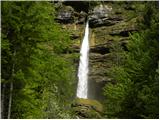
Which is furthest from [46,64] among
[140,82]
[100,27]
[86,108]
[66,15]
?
[66,15]

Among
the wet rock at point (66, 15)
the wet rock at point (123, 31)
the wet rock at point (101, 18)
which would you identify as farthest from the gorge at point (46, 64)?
the wet rock at point (66, 15)

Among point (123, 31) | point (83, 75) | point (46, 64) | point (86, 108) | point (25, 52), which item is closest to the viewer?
point (25, 52)

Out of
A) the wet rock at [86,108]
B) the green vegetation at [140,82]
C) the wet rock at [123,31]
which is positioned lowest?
the wet rock at [86,108]

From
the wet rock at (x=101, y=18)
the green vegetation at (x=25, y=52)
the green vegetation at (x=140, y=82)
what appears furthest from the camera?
the wet rock at (x=101, y=18)

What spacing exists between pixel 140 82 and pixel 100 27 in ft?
119

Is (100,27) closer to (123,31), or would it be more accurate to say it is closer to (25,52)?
(123,31)

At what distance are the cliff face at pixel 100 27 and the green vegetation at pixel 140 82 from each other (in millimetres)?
26556

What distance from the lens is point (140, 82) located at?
61.9ft

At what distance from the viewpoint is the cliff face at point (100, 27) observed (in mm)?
49656

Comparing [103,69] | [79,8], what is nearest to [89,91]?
[103,69]

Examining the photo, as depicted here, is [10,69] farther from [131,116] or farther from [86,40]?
[86,40]

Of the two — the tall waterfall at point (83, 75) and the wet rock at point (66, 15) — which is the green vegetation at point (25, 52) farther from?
the wet rock at point (66, 15)

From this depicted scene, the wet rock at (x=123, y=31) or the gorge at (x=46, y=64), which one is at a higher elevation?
the wet rock at (x=123, y=31)

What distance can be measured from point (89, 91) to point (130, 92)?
28655 mm
